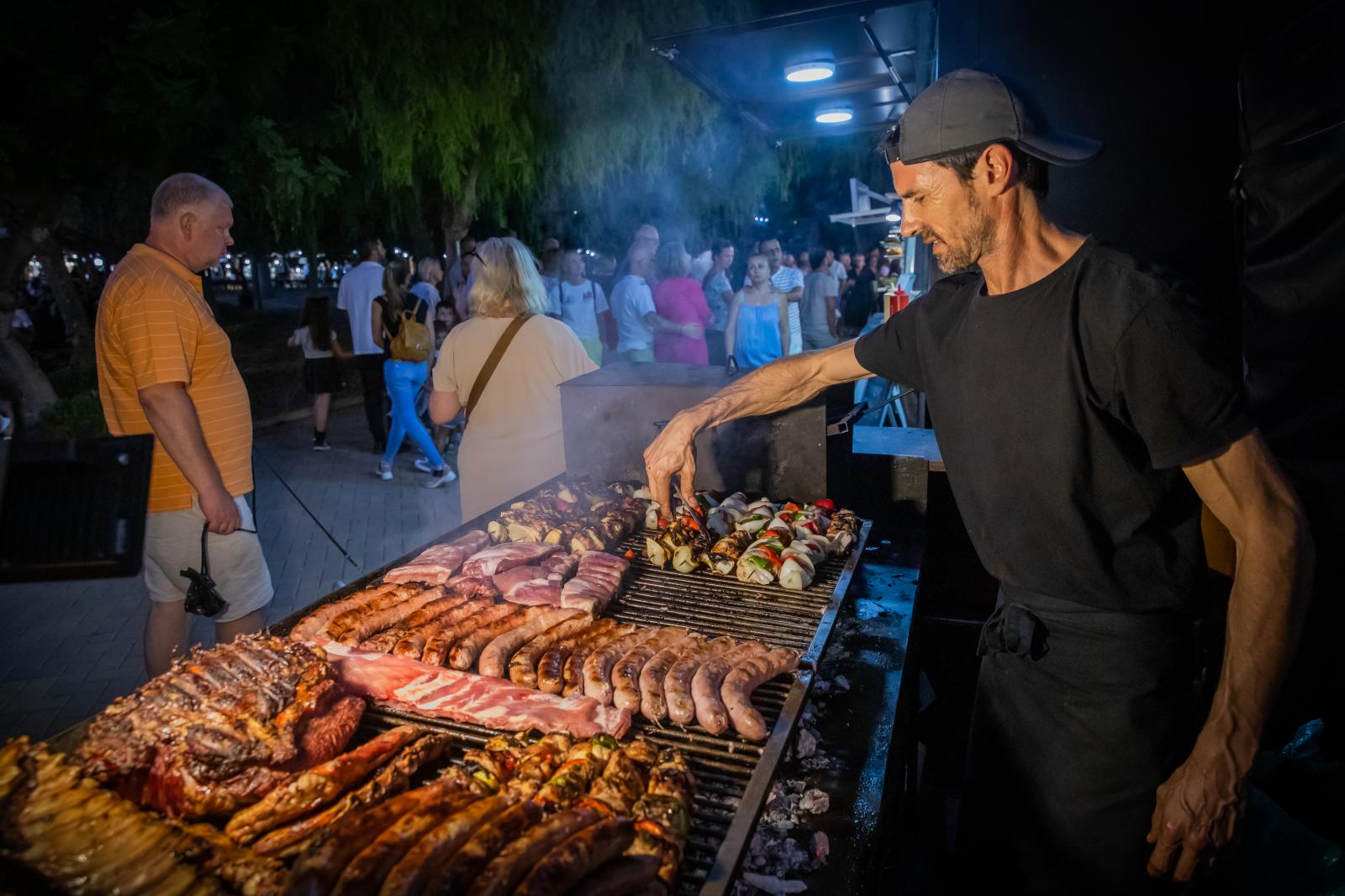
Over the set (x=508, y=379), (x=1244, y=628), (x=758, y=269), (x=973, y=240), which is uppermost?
(x=758, y=269)

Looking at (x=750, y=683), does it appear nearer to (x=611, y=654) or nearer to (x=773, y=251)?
(x=611, y=654)

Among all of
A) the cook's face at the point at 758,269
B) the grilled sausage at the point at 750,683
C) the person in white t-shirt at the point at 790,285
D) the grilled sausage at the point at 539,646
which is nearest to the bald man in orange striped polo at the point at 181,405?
the grilled sausage at the point at 539,646

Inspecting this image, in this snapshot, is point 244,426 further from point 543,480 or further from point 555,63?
point 555,63

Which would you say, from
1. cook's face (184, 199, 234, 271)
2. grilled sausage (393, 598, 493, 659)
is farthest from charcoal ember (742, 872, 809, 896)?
cook's face (184, 199, 234, 271)

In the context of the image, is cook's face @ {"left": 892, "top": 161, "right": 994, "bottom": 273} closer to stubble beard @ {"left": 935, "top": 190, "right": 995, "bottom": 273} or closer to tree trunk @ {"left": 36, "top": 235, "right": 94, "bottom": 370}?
stubble beard @ {"left": 935, "top": 190, "right": 995, "bottom": 273}

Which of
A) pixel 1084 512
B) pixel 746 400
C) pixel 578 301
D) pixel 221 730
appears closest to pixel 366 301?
pixel 578 301

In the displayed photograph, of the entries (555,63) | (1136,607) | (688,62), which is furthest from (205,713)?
(555,63)

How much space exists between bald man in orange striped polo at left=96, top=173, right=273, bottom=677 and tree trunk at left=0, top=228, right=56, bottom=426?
9.79m

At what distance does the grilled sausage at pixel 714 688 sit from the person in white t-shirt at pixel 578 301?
29.2 feet

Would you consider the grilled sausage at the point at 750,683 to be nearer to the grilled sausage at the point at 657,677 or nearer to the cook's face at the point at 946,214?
the grilled sausage at the point at 657,677

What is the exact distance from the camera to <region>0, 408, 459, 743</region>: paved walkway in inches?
213

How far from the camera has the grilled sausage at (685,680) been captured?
255 cm

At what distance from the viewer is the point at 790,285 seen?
14.5 m

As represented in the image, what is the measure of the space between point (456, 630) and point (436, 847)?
4.43ft
